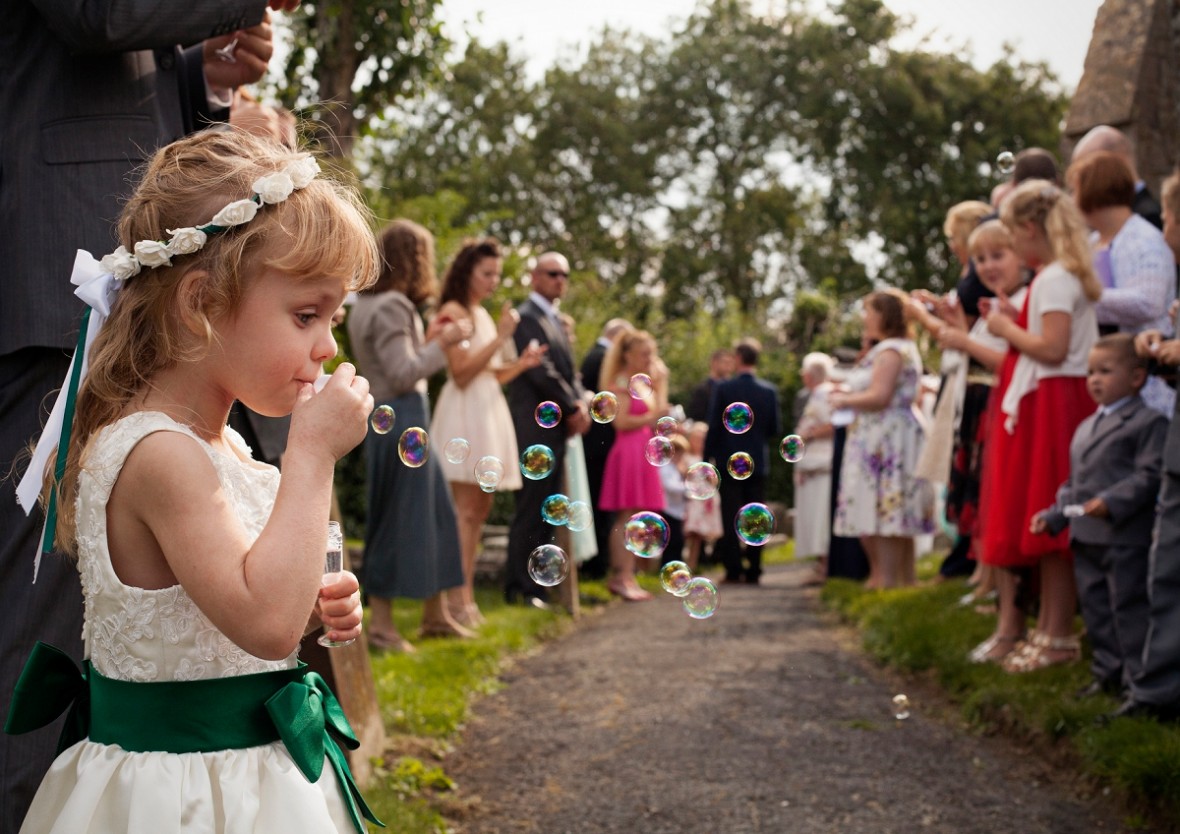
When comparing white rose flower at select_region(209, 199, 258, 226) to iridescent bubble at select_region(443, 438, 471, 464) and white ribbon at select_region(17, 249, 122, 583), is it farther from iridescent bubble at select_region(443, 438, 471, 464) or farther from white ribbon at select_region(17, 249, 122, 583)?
iridescent bubble at select_region(443, 438, 471, 464)

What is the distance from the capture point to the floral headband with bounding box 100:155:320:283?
1.99 m

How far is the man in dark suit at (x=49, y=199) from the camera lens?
2521 mm

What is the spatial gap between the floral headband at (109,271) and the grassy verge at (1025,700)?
3.26 meters

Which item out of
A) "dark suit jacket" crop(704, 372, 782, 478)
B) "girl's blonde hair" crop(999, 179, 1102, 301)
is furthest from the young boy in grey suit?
"dark suit jacket" crop(704, 372, 782, 478)

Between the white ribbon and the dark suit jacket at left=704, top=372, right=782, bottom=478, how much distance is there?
8.78 metres

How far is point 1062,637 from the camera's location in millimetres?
5672

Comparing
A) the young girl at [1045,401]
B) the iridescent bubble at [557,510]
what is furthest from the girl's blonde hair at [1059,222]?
the iridescent bubble at [557,510]

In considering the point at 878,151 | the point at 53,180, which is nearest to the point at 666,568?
the point at 53,180

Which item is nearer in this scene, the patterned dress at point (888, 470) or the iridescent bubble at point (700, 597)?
the iridescent bubble at point (700, 597)

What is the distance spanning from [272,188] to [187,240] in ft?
0.52

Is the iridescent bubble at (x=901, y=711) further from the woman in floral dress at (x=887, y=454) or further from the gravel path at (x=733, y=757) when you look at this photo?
the woman in floral dress at (x=887, y=454)

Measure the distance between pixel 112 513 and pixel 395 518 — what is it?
4624 millimetres

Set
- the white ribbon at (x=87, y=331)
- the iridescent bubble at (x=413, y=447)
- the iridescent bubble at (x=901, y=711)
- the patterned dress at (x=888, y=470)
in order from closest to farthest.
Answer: the white ribbon at (x=87, y=331) → the iridescent bubble at (x=413, y=447) → the iridescent bubble at (x=901, y=711) → the patterned dress at (x=888, y=470)

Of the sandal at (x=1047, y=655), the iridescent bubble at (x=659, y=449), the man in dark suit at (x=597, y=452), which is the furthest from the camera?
the man in dark suit at (x=597, y=452)
